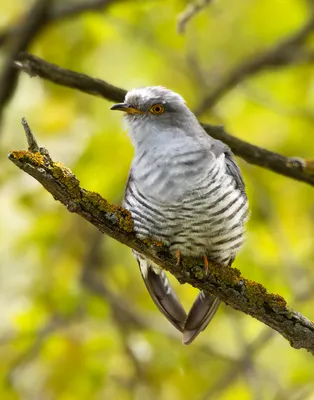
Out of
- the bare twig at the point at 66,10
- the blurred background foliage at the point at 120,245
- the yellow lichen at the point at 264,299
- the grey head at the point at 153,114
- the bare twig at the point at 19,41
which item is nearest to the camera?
the yellow lichen at the point at 264,299

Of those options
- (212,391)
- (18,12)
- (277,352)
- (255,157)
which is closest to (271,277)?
(277,352)

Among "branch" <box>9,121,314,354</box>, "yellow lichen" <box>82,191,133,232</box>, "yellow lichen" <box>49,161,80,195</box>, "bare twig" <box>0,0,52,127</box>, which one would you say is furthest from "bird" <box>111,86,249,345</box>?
"bare twig" <box>0,0,52,127</box>

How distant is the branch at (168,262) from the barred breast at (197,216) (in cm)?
9

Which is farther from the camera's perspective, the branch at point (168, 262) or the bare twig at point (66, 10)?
the bare twig at point (66, 10)

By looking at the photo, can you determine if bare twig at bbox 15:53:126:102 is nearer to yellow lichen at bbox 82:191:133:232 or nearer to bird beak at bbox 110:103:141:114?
bird beak at bbox 110:103:141:114

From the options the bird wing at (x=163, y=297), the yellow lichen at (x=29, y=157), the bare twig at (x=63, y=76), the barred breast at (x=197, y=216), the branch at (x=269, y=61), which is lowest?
the bird wing at (x=163, y=297)

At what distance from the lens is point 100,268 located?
5238 millimetres

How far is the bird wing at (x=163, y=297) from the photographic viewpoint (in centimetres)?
341

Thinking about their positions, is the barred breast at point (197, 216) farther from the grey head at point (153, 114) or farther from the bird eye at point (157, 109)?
the bird eye at point (157, 109)

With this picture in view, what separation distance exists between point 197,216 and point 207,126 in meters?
0.82

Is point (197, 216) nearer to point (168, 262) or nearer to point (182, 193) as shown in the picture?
point (182, 193)

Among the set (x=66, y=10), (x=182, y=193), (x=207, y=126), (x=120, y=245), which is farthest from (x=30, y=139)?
(x=120, y=245)

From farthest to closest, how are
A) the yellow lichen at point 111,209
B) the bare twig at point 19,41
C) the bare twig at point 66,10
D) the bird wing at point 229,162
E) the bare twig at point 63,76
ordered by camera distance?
the bare twig at point 66,10, the bare twig at point 19,41, the bare twig at point 63,76, the bird wing at point 229,162, the yellow lichen at point 111,209

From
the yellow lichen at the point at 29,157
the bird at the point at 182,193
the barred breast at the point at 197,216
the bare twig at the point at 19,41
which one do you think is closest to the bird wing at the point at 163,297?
the bird at the point at 182,193
